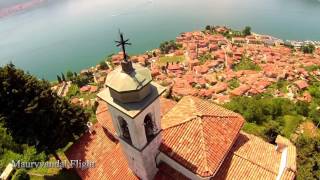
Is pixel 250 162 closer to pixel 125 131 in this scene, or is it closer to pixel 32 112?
pixel 125 131

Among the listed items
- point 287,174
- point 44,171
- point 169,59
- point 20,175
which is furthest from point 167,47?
point 287,174

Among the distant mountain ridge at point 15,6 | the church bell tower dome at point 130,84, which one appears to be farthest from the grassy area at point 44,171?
the distant mountain ridge at point 15,6

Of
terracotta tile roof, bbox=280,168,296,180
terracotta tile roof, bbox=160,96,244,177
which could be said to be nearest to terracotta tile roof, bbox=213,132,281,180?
terracotta tile roof, bbox=280,168,296,180

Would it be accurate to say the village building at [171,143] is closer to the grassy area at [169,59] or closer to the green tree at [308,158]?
the green tree at [308,158]

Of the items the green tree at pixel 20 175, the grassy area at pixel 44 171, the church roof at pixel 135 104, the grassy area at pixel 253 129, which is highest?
the church roof at pixel 135 104

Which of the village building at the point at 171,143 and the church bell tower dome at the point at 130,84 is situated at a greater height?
the church bell tower dome at the point at 130,84

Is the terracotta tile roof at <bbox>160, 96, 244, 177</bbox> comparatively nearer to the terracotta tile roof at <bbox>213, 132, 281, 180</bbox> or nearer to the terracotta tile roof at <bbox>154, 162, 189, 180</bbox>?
the terracotta tile roof at <bbox>213, 132, 281, 180</bbox>
